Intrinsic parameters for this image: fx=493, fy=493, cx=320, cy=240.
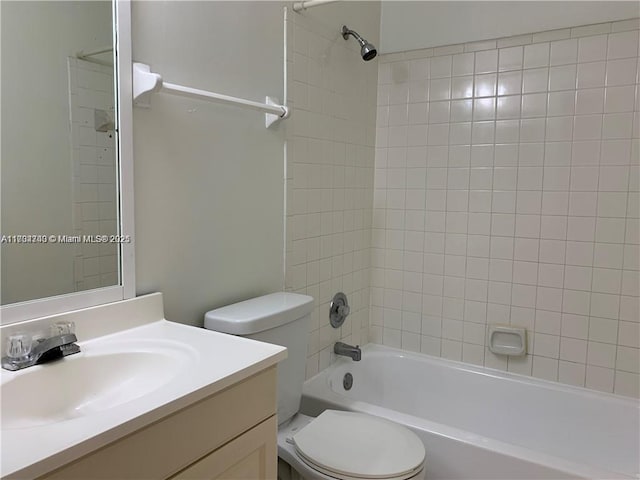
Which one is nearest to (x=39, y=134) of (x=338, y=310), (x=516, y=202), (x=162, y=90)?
(x=162, y=90)

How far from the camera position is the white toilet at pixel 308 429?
1451 millimetres

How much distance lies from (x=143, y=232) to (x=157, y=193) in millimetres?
120

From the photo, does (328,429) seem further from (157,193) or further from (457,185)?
(457,185)

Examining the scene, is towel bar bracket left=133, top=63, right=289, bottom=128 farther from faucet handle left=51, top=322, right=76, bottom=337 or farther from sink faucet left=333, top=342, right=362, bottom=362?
sink faucet left=333, top=342, right=362, bottom=362

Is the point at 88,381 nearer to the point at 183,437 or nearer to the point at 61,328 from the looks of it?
the point at 61,328

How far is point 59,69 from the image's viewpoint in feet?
3.83

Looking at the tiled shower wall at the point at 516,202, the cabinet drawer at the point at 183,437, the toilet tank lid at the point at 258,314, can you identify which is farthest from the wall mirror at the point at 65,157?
the tiled shower wall at the point at 516,202

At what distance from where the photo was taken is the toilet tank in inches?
58.9

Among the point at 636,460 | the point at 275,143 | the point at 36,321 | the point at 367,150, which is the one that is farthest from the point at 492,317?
the point at 36,321

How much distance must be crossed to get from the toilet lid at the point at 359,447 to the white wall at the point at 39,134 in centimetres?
86

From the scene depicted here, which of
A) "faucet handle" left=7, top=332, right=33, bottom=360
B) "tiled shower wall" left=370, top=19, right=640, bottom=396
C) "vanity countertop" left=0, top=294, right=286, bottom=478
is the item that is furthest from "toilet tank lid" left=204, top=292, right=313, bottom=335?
"tiled shower wall" left=370, top=19, right=640, bottom=396

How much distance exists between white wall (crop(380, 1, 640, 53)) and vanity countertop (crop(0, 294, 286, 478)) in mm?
1831

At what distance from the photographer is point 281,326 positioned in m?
1.62

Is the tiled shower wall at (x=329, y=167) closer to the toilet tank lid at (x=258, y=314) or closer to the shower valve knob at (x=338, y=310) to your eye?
the shower valve knob at (x=338, y=310)
